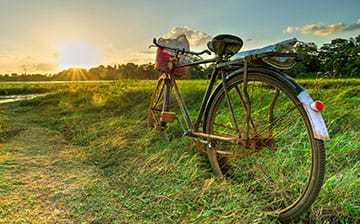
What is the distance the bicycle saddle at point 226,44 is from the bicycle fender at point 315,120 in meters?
0.68

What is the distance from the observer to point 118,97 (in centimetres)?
612

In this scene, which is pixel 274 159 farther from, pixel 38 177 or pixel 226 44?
pixel 38 177

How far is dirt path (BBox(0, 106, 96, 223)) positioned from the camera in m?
2.12

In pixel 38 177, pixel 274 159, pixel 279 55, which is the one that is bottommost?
pixel 38 177

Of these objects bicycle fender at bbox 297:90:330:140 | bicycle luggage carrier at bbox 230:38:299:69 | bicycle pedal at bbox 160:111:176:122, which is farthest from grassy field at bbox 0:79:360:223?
bicycle luggage carrier at bbox 230:38:299:69

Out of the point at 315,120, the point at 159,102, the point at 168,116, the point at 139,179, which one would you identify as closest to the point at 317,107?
the point at 315,120

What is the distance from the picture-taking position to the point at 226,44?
2.24 m

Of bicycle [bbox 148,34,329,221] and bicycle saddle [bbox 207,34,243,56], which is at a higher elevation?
bicycle saddle [bbox 207,34,243,56]

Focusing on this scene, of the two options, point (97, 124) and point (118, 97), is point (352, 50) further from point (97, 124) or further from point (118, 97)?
point (97, 124)

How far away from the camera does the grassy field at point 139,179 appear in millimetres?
1959

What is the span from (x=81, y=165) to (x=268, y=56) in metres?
2.31

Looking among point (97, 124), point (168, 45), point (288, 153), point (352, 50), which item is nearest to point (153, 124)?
point (168, 45)

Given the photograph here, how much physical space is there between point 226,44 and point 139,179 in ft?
4.62

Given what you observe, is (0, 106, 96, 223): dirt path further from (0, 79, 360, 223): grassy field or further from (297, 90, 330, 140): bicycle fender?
(297, 90, 330, 140): bicycle fender
